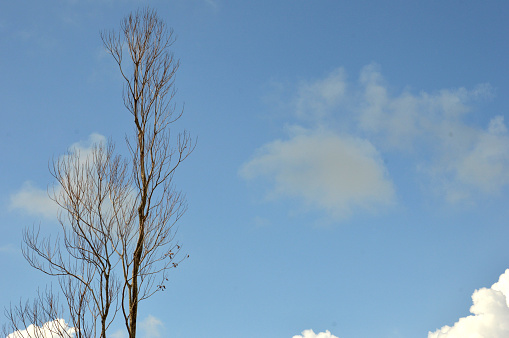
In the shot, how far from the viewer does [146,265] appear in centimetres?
683

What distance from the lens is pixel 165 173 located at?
7324 mm

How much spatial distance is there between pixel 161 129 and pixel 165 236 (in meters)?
1.57

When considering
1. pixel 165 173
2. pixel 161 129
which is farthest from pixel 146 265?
pixel 161 129

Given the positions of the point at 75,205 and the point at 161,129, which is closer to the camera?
the point at 75,205

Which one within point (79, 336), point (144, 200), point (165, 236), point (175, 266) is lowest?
point (79, 336)

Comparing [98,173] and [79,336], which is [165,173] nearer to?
[98,173]

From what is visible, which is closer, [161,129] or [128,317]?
[128,317]

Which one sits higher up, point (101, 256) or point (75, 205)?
point (75, 205)

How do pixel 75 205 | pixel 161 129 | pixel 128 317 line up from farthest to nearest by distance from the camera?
pixel 161 129, pixel 75 205, pixel 128 317

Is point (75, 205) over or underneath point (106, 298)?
over

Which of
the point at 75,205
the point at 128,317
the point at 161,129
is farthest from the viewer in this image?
the point at 161,129

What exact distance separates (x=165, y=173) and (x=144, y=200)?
52cm

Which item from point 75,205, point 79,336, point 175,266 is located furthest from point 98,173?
point 79,336

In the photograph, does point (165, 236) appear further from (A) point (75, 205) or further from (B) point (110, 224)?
(A) point (75, 205)
